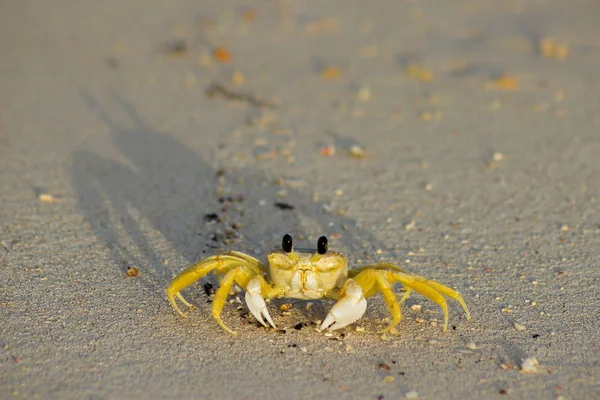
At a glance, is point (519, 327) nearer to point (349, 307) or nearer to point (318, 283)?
point (349, 307)

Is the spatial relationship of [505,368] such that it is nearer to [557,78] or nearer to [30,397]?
[30,397]

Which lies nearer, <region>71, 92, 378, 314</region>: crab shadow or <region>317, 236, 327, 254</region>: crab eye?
<region>317, 236, 327, 254</region>: crab eye

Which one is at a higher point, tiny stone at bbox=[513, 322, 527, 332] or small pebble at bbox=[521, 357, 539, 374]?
small pebble at bbox=[521, 357, 539, 374]

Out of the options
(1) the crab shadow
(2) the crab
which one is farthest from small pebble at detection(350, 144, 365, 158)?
(2) the crab

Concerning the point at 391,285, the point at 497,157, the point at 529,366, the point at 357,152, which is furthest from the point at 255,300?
the point at 497,157

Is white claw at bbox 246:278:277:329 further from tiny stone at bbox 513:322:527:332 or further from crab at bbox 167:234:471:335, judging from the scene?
tiny stone at bbox 513:322:527:332

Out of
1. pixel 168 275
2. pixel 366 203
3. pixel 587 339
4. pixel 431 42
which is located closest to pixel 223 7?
pixel 431 42
